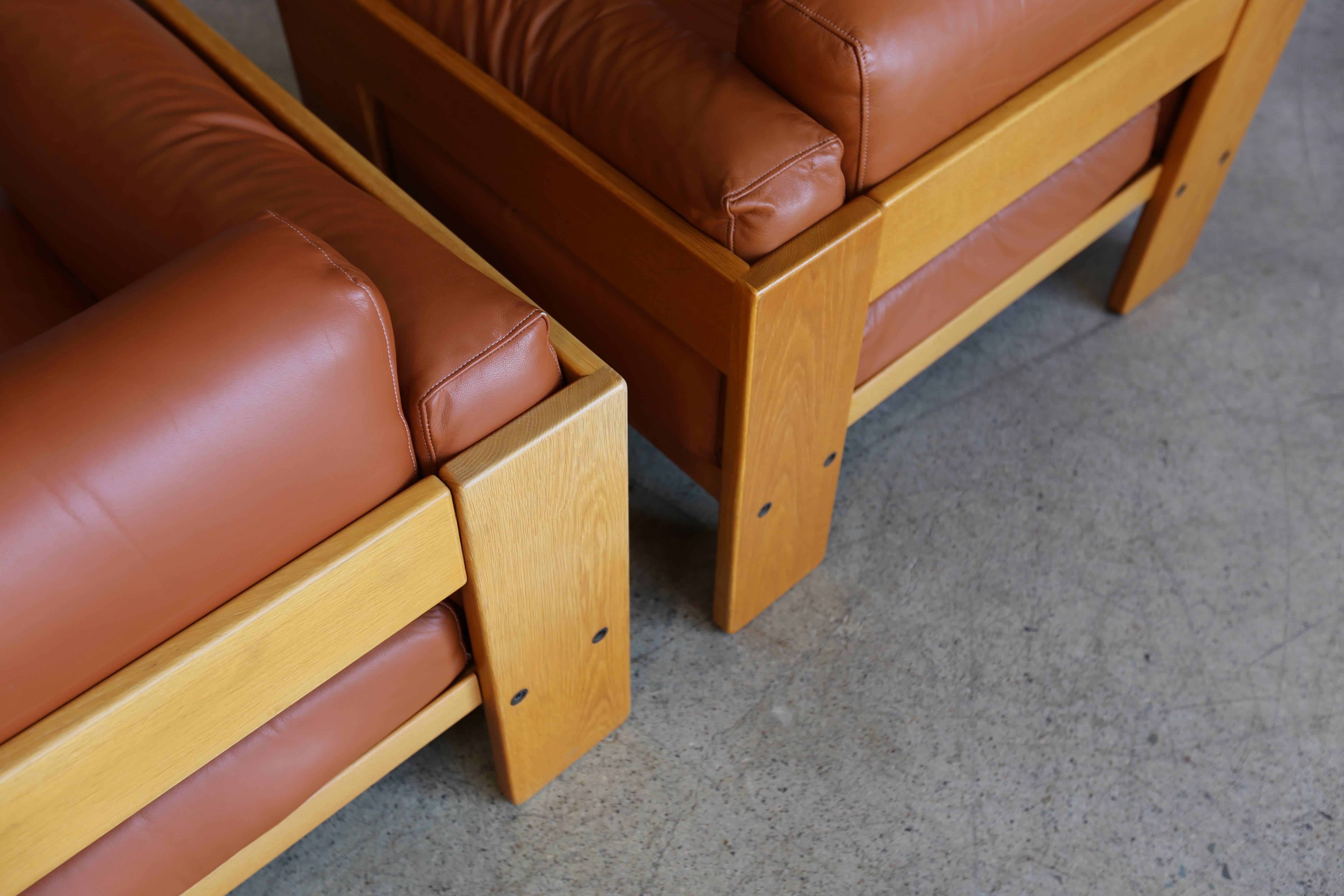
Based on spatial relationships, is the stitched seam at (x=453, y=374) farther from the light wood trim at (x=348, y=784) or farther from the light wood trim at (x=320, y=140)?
the light wood trim at (x=348, y=784)

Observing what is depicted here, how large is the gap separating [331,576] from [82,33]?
73cm

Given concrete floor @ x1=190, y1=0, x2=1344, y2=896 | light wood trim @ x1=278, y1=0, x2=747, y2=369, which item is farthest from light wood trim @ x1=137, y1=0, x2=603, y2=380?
concrete floor @ x1=190, y1=0, x2=1344, y2=896

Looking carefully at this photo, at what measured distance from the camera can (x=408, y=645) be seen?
1.06 m

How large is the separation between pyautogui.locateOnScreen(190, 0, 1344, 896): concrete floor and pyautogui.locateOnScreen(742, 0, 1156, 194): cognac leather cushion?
2.10 ft

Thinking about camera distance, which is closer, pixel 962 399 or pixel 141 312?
pixel 141 312

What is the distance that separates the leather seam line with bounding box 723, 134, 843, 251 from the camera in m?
1.05

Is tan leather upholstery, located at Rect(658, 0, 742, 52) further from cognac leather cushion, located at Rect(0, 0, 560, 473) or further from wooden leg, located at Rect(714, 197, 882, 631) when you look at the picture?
cognac leather cushion, located at Rect(0, 0, 560, 473)

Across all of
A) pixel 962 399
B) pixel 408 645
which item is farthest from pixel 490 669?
pixel 962 399

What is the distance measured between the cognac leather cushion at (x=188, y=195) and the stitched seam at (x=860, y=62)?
392 mm

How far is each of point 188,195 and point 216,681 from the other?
0.47m

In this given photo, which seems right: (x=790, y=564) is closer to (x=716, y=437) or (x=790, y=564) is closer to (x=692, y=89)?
(x=716, y=437)

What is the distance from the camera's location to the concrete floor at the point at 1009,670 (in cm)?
129

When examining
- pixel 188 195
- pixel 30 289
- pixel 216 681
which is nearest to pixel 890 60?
pixel 188 195

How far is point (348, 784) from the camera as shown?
1128 millimetres
